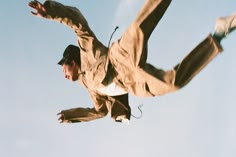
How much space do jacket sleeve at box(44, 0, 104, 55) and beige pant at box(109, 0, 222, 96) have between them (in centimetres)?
83

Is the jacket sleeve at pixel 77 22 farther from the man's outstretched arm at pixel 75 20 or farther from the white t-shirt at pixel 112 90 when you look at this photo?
the white t-shirt at pixel 112 90

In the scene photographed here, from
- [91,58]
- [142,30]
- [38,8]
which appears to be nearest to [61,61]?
[91,58]

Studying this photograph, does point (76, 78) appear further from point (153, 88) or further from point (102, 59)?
point (153, 88)

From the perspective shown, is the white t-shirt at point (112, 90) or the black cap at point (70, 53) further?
the black cap at point (70, 53)

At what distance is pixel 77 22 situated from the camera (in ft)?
27.9

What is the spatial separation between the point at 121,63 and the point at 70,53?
5.00 feet

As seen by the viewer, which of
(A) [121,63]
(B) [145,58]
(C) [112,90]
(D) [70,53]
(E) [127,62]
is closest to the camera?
(B) [145,58]

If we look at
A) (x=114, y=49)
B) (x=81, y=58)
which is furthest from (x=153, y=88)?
(x=81, y=58)

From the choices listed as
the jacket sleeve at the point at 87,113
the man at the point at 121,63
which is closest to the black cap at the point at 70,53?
the man at the point at 121,63

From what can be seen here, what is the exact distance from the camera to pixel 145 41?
23.2 ft

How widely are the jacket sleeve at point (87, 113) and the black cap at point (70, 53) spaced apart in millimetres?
868

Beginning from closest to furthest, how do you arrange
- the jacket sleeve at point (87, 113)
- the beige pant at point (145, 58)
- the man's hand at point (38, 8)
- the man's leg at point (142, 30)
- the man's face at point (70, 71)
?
the beige pant at point (145, 58) < the man's leg at point (142, 30) < the man's hand at point (38, 8) < the man's face at point (70, 71) < the jacket sleeve at point (87, 113)

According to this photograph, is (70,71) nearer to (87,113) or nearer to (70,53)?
(70,53)

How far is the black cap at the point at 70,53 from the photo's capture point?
872cm
